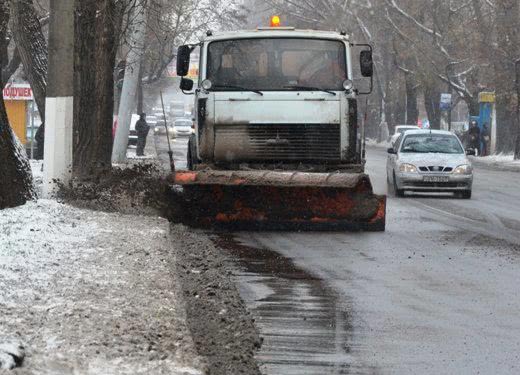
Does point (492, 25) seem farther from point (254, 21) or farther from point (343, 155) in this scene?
point (254, 21)

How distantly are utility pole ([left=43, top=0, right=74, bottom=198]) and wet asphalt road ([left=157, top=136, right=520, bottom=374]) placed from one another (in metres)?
3.13

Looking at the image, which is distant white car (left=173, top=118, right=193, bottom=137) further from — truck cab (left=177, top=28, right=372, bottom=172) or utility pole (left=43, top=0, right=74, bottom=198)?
truck cab (left=177, top=28, right=372, bottom=172)

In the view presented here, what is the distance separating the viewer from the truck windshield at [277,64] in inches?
716

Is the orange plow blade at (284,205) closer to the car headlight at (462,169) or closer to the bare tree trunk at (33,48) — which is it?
the bare tree trunk at (33,48)

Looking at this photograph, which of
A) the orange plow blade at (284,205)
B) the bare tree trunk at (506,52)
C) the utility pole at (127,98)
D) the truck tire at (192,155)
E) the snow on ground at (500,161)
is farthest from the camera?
the bare tree trunk at (506,52)

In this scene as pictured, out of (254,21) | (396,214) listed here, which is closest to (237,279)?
(396,214)

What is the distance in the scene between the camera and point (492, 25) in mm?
58344

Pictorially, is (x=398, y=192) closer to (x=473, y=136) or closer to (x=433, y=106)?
(x=473, y=136)

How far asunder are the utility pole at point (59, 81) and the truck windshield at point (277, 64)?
Result: 202 cm

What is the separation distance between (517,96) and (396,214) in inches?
1373

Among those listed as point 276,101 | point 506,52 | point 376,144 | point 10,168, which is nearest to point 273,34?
point 276,101

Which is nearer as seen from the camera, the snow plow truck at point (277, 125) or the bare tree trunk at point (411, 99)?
the snow plow truck at point (277, 125)

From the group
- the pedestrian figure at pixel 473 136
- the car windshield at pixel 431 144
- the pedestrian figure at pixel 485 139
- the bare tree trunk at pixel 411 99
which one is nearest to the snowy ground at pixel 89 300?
the car windshield at pixel 431 144

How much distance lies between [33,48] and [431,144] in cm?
938
